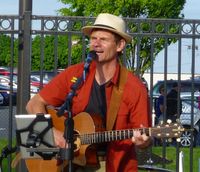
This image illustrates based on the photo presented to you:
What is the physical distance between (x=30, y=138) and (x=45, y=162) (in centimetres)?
73

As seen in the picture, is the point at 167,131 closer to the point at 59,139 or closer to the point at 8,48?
the point at 59,139

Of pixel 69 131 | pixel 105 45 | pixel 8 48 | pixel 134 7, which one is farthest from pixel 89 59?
pixel 134 7

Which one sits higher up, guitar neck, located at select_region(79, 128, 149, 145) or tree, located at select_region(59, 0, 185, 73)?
tree, located at select_region(59, 0, 185, 73)

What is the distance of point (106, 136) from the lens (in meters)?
4.86

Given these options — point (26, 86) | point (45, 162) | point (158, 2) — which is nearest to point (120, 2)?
point (158, 2)

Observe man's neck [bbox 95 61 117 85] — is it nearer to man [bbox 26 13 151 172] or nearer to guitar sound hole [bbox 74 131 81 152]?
man [bbox 26 13 151 172]

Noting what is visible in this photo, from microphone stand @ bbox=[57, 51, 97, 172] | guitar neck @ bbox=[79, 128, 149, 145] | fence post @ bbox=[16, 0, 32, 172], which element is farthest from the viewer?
fence post @ bbox=[16, 0, 32, 172]

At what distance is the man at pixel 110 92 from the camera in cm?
494

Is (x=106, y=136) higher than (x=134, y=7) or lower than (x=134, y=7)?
lower

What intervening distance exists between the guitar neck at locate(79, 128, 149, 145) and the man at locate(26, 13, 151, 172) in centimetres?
10

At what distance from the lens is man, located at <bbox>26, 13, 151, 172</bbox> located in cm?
494

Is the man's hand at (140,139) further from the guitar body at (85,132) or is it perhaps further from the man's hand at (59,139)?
the man's hand at (59,139)

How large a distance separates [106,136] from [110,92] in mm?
322

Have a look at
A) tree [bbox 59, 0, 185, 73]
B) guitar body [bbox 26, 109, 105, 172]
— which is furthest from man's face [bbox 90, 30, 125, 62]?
tree [bbox 59, 0, 185, 73]
